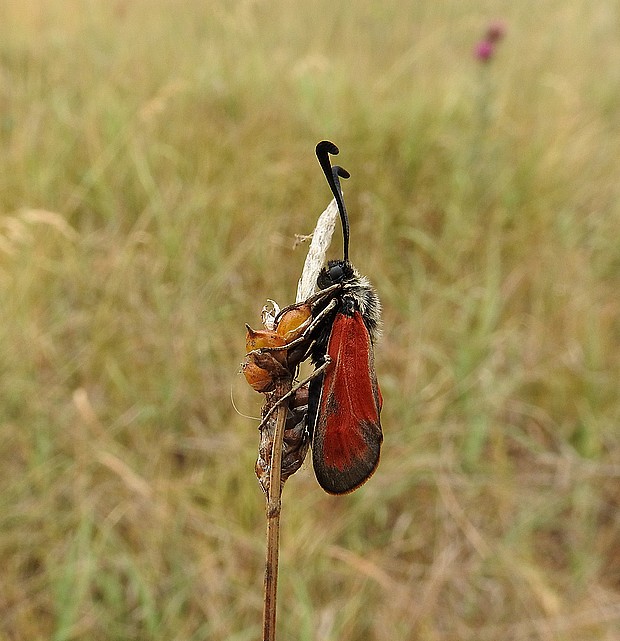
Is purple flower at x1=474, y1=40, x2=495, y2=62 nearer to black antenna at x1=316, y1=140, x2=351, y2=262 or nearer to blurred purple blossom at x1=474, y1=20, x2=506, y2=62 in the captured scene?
blurred purple blossom at x1=474, y1=20, x2=506, y2=62

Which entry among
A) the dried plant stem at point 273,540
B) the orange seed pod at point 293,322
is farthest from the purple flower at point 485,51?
the dried plant stem at point 273,540

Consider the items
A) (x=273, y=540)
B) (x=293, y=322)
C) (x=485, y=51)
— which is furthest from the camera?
(x=485, y=51)

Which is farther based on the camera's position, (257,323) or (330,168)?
(257,323)

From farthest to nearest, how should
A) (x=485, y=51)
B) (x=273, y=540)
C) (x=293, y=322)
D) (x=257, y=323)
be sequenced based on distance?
(x=485, y=51) < (x=257, y=323) < (x=293, y=322) < (x=273, y=540)

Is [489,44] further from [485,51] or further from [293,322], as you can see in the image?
[293,322]

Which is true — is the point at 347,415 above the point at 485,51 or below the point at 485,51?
below

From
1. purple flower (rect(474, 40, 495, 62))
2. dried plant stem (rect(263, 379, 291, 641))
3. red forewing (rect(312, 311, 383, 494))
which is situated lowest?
dried plant stem (rect(263, 379, 291, 641))

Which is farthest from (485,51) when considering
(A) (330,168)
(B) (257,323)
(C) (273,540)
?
(C) (273,540)

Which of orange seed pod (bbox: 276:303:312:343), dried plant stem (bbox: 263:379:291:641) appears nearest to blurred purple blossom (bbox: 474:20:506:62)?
orange seed pod (bbox: 276:303:312:343)
